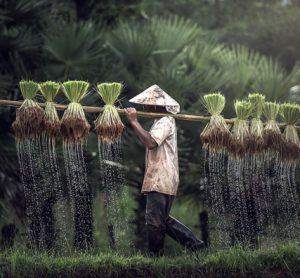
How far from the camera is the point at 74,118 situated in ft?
36.9

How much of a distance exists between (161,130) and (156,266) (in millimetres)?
1237

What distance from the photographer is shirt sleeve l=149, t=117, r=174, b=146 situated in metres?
11.0

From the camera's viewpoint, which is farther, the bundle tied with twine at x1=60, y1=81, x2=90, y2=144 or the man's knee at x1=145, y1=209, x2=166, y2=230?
the bundle tied with twine at x1=60, y1=81, x2=90, y2=144

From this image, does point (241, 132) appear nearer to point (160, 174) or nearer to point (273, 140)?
point (273, 140)

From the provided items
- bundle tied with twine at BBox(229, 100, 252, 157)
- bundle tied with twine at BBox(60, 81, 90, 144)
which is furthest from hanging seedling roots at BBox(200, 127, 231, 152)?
bundle tied with twine at BBox(60, 81, 90, 144)

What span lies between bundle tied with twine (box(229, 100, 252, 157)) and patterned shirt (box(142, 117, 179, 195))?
0.78 metres

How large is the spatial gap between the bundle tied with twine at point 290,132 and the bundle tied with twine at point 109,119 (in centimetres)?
171

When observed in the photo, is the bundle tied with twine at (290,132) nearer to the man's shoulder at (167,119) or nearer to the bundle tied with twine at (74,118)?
the man's shoulder at (167,119)

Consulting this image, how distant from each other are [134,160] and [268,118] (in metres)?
4.29

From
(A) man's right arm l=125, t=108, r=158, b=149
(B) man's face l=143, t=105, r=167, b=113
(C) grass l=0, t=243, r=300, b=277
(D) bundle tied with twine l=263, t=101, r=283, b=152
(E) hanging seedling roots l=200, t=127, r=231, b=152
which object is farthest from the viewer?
(D) bundle tied with twine l=263, t=101, r=283, b=152

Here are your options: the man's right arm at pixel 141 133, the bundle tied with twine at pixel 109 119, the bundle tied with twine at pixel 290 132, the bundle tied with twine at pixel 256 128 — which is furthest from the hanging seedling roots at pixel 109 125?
the bundle tied with twine at pixel 290 132

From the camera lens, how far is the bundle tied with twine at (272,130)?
38.9 ft

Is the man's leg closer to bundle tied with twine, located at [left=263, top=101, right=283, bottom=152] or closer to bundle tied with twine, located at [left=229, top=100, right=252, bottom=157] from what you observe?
bundle tied with twine, located at [left=229, top=100, right=252, bottom=157]

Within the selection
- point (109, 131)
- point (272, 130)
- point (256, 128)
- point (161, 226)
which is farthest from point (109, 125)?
point (272, 130)
